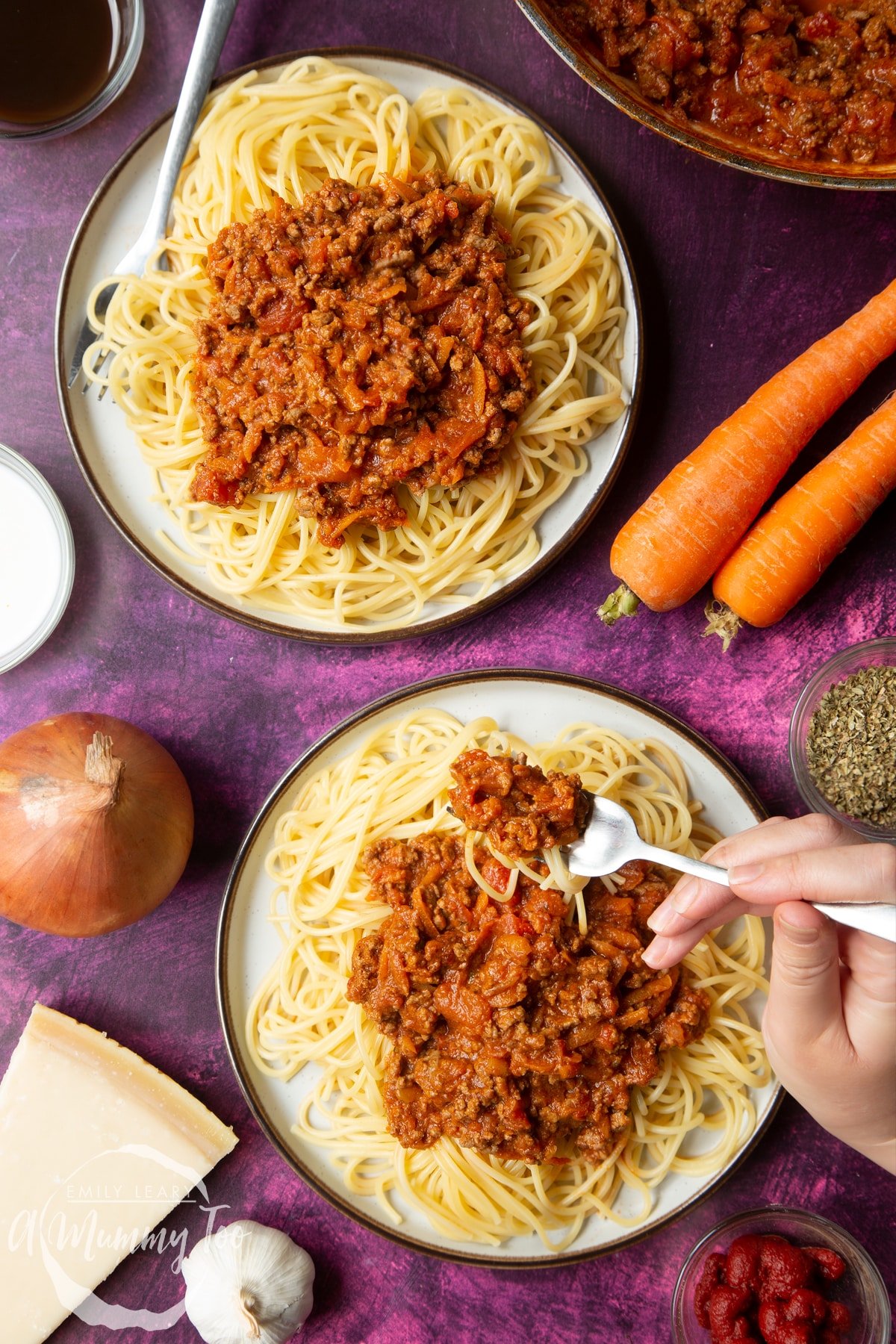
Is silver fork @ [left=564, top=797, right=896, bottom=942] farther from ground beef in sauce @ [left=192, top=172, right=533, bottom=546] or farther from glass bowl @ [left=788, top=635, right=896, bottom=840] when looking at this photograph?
ground beef in sauce @ [left=192, top=172, right=533, bottom=546]

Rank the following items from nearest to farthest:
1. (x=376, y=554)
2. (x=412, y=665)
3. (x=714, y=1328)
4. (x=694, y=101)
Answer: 1. (x=694, y=101)
2. (x=714, y=1328)
3. (x=376, y=554)
4. (x=412, y=665)

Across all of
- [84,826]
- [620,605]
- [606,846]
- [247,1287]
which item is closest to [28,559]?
[84,826]

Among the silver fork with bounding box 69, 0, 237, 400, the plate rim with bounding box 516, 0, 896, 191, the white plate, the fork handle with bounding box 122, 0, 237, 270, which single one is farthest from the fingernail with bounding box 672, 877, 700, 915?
the fork handle with bounding box 122, 0, 237, 270

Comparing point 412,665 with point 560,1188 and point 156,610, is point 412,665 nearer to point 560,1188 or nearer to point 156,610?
point 156,610

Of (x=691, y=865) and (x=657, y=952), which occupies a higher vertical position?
(x=691, y=865)

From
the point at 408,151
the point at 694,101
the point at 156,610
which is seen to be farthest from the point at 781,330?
the point at 156,610

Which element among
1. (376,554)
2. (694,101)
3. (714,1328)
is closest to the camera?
(694,101)

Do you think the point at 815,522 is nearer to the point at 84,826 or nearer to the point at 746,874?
the point at 746,874
